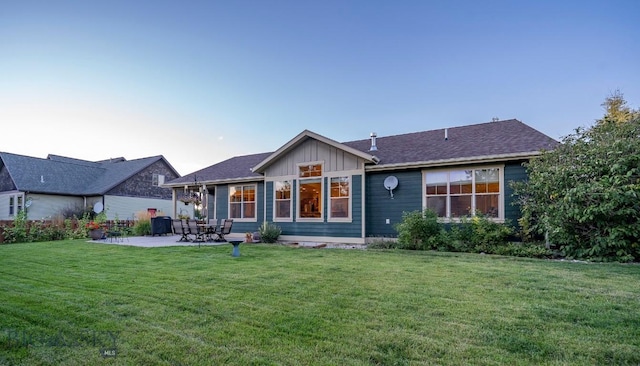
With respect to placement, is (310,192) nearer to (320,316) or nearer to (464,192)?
(464,192)

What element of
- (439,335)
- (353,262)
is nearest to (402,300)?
(439,335)

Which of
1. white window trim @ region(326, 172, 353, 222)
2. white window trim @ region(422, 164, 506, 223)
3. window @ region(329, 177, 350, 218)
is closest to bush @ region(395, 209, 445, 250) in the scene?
white window trim @ region(422, 164, 506, 223)

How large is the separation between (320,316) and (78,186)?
1059 inches

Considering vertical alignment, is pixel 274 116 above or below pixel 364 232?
above

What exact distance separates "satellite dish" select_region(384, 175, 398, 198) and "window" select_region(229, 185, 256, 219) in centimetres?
578

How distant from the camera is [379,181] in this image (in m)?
11.8

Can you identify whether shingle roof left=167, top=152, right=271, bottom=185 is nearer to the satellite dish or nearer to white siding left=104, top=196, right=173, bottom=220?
the satellite dish

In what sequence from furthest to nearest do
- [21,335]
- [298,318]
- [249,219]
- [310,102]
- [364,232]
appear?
[310,102], [249,219], [364,232], [298,318], [21,335]

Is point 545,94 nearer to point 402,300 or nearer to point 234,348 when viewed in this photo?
point 402,300

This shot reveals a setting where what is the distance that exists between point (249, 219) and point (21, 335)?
442 inches

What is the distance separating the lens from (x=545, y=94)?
14820 millimetres

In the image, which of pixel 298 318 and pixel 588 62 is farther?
pixel 588 62

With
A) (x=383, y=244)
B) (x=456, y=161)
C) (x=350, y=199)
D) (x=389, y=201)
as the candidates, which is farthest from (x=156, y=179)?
(x=456, y=161)

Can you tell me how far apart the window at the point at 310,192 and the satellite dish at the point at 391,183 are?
246cm
